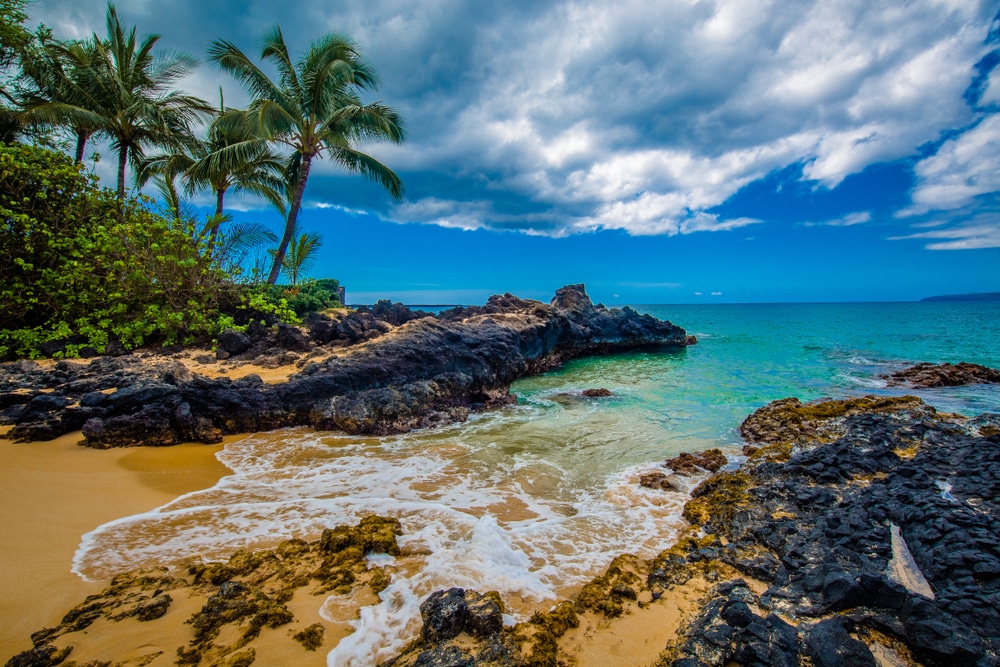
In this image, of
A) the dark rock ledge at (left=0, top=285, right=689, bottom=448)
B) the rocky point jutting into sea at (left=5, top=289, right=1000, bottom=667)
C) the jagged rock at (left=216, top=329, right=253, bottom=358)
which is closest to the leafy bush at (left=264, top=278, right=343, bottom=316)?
the jagged rock at (left=216, top=329, right=253, bottom=358)

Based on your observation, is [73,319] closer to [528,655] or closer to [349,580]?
[349,580]

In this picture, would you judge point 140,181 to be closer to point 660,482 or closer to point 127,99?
point 127,99

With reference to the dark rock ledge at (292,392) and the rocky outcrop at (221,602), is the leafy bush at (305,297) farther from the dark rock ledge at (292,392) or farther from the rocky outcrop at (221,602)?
the rocky outcrop at (221,602)

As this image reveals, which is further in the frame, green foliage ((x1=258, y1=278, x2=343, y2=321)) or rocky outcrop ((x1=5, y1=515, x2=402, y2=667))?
green foliage ((x1=258, y1=278, x2=343, y2=321))

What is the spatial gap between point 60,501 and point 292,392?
4.34 metres

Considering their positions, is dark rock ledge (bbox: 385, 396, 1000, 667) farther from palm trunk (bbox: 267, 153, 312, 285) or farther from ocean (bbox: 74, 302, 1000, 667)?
palm trunk (bbox: 267, 153, 312, 285)

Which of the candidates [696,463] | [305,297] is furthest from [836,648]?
[305,297]

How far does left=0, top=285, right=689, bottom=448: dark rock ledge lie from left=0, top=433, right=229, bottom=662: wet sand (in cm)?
48

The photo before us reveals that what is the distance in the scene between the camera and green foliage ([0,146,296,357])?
438 inches

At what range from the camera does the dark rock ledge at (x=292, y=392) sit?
7.57m

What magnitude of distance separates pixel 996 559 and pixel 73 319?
63.0 ft

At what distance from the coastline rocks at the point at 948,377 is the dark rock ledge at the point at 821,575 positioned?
14.2m

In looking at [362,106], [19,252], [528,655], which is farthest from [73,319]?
[528,655]

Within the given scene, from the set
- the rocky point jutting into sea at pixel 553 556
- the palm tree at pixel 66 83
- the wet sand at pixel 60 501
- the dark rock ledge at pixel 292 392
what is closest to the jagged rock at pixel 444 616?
the rocky point jutting into sea at pixel 553 556
